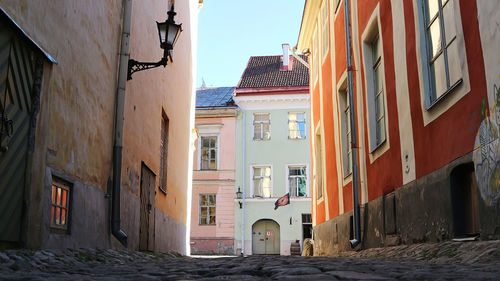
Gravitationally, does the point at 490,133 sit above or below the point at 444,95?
below

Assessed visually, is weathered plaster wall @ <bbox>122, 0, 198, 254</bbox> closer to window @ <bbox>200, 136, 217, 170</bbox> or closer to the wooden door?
the wooden door

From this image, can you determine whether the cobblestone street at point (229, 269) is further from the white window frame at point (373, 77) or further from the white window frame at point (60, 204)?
the white window frame at point (373, 77)

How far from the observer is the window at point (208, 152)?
2728cm

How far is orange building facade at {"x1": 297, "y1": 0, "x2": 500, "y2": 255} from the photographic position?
442cm

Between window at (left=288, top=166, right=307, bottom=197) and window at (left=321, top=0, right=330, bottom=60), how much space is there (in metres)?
13.9

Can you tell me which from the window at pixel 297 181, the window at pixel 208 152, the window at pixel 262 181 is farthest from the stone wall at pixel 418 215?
the window at pixel 208 152

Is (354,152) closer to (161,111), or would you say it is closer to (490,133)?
(161,111)

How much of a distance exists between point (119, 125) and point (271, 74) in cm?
2195

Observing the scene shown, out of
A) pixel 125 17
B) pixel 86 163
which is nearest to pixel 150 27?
pixel 125 17

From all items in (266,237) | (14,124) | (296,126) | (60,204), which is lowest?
(60,204)

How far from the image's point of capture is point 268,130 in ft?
89.1

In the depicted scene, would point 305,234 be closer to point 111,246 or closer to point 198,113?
point 198,113

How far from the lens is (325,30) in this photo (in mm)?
12703

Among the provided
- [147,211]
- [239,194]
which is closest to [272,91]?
[239,194]
